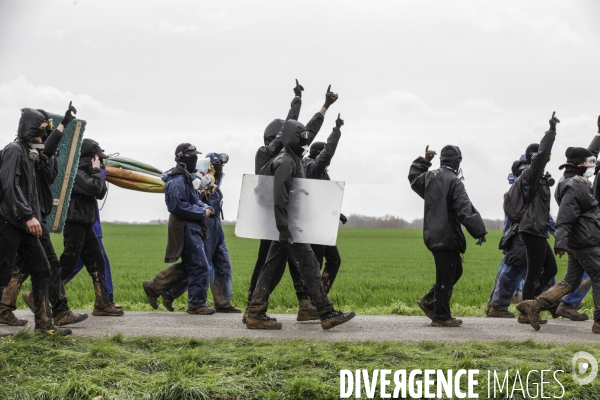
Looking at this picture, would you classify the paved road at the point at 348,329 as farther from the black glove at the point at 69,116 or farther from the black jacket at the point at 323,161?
the black glove at the point at 69,116

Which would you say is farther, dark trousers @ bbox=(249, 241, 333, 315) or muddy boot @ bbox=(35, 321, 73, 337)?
Result: dark trousers @ bbox=(249, 241, 333, 315)

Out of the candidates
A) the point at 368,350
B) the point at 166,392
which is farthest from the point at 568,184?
the point at 166,392

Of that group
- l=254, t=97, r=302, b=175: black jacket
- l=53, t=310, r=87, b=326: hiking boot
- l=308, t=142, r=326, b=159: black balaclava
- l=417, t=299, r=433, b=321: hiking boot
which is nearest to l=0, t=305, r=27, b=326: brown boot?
l=53, t=310, r=87, b=326: hiking boot

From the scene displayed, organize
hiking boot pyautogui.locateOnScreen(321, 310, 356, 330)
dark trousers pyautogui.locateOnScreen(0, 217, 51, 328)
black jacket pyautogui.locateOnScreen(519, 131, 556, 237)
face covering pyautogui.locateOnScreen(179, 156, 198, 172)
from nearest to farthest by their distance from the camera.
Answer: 1. dark trousers pyautogui.locateOnScreen(0, 217, 51, 328)
2. hiking boot pyautogui.locateOnScreen(321, 310, 356, 330)
3. black jacket pyautogui.locateOnScreen(519, 131, 556, 237)
4. face covering pyautogui.locateOnScreen(179, 156, 198, 172)

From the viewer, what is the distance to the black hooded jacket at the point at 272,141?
388 inches

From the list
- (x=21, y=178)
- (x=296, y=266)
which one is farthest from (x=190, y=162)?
(x=21, y=178)

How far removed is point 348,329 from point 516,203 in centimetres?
272

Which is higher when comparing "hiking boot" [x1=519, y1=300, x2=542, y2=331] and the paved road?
"hiking boot" [x1=519, y1=300, x2=542, y2=331]

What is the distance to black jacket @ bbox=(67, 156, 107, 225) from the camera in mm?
10164

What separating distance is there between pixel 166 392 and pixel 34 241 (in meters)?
2.73

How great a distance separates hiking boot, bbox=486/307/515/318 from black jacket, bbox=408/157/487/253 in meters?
1.77

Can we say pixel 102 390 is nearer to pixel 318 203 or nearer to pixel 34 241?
pixel 34 241

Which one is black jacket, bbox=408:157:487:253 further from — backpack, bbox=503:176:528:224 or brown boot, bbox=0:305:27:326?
brown boot, bbox=0:305:27:326

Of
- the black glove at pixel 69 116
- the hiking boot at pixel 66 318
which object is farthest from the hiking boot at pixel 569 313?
the black glove at pixel 69 116
